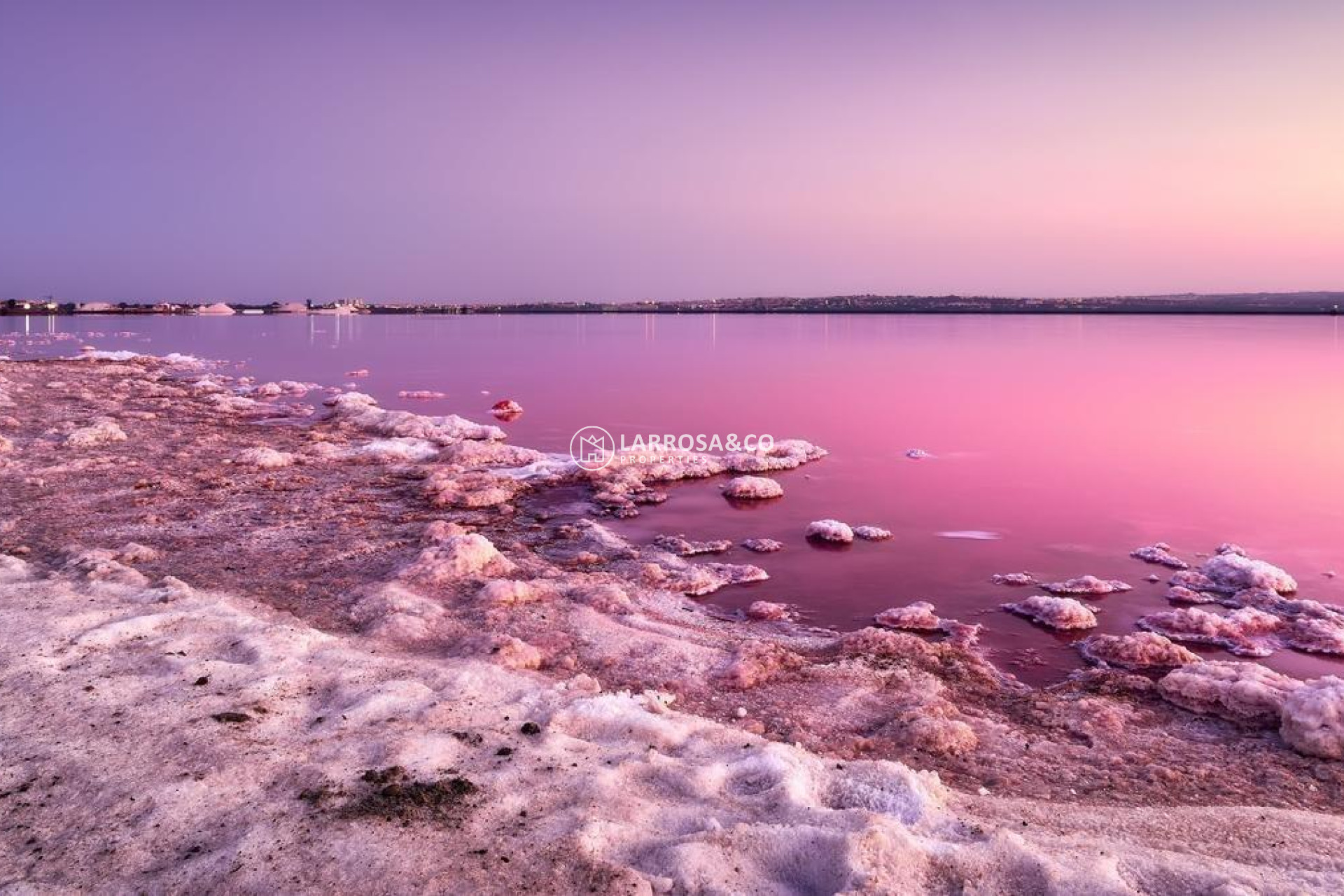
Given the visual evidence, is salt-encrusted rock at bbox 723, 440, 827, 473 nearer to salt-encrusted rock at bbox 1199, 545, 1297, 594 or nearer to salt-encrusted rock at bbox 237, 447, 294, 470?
salt-encrusted rock at bbox 1199, 545, 1297, 594

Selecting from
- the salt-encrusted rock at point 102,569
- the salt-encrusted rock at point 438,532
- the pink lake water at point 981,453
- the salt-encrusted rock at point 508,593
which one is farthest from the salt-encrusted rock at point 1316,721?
the salt-encrusted rock at point 102,569

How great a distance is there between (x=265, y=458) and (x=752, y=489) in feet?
27.7

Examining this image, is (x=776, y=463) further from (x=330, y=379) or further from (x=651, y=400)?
(x=330, y=379)

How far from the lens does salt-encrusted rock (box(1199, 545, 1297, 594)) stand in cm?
844

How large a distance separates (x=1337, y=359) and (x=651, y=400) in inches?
1620

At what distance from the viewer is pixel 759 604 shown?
7793 mm

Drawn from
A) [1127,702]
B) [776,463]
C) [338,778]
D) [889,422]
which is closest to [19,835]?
[338,778]

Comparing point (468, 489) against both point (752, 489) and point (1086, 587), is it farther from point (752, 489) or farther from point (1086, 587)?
point (1086, 587)

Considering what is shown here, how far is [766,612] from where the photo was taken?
7.69m

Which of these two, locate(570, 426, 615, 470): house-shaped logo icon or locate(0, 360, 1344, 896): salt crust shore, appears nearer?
locate(0, 360, 1344, 896): salt crust shore

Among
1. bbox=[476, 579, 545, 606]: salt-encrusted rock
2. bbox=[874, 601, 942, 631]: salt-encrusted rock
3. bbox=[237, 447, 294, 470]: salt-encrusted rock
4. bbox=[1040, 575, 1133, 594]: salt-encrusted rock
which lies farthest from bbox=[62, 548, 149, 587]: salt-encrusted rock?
bbox=[1040, 575, 1133, 594]: salt-encrusted rock

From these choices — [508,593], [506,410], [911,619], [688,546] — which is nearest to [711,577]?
[688,546]

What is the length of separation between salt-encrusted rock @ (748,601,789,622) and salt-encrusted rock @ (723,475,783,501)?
4.94 meters

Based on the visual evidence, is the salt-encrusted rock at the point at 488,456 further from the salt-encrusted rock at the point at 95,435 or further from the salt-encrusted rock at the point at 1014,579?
the salt-encrusted rock at the point at 1014,579
